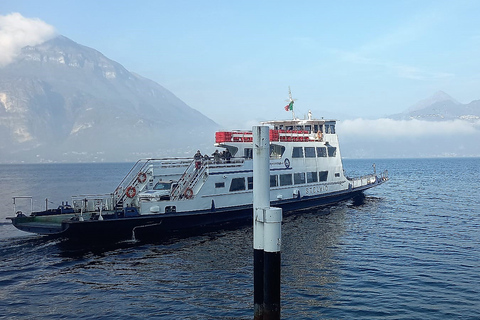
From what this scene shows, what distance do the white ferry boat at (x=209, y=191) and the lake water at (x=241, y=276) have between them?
4.75 ft

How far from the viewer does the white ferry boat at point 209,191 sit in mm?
24312

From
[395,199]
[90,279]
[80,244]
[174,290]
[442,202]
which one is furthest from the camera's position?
[395,199]

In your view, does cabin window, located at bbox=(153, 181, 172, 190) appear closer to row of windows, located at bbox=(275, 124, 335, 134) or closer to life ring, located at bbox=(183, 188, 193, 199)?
life ring, located at bbox=(183, 188, 193, 199)

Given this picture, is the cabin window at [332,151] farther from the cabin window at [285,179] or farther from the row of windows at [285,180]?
the cabin window at [285,179]

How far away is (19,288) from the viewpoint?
1722 cm

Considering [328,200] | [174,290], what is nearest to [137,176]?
[174,290]

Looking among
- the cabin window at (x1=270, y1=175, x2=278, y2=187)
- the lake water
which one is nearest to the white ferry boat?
the cabin window at (x1=270, y1=175, x2=278, y2=187)

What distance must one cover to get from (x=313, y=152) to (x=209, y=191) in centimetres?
1196

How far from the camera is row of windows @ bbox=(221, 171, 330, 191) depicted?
98.9ft

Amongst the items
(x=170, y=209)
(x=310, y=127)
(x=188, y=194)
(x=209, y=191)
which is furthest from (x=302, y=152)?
(x=170, y=209)

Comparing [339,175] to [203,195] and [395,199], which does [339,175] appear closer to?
[395,199]

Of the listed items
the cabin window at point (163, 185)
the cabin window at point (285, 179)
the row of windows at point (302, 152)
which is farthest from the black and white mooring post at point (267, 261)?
the cabin window at point (285, 179)

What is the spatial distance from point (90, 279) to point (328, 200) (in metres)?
24.1

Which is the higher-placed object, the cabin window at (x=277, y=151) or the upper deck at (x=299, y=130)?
the upper deck at (x=299, y=130)
